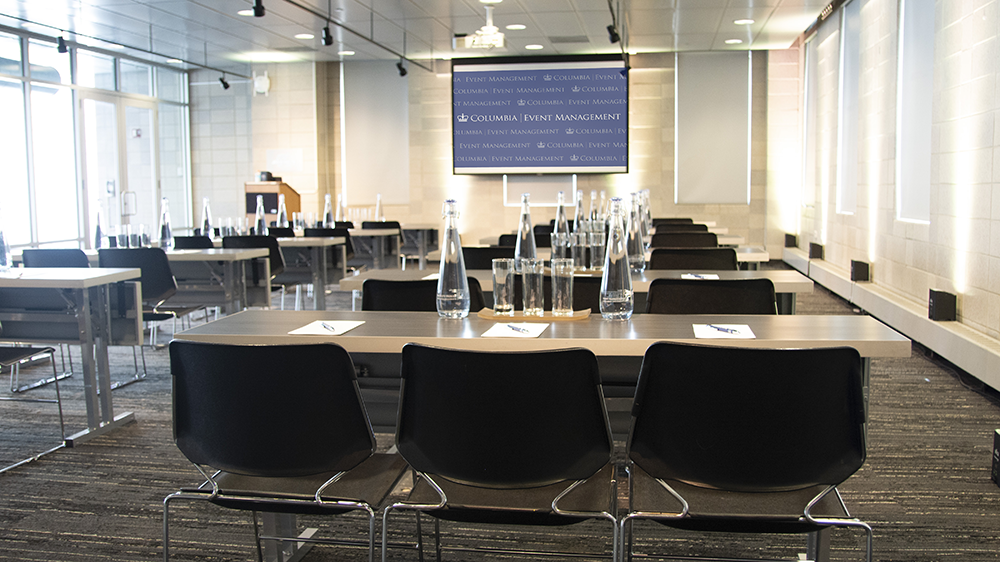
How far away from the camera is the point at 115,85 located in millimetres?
10828

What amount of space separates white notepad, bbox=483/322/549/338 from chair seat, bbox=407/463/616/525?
0.38 m

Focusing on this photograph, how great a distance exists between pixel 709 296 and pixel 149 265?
346 centimetres

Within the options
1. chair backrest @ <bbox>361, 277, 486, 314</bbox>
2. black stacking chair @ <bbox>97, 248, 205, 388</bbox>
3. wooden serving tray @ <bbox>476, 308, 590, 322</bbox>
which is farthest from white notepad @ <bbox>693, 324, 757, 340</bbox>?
black stacking chair @ <bbox>97, 248, 205, 388</bbox>

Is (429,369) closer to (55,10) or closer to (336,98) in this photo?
(55,10)

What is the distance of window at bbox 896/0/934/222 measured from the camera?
594cm

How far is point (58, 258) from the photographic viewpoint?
14.9ft

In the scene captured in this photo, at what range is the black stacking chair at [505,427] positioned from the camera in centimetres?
154

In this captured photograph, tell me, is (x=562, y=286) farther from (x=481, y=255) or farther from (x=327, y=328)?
(x=481, y=255)

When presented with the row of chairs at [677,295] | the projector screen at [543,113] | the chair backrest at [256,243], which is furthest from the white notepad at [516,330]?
the projector screen at [543,113]

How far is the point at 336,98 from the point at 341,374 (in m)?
11.5

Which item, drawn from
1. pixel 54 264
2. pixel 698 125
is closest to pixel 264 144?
pixel 698 125

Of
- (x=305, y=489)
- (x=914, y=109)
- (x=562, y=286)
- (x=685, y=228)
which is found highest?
(x=914, y=109)

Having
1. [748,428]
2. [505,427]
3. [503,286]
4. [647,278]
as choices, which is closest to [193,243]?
[647,278]

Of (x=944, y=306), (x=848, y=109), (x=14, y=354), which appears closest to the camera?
(x=14, y=354)
